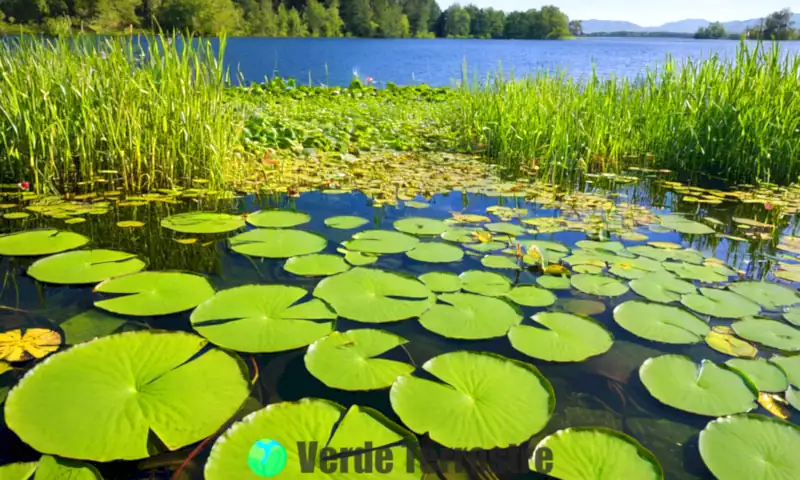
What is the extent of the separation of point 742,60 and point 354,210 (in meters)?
3.73

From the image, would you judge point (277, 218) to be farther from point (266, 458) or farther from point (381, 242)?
point (266, 458)

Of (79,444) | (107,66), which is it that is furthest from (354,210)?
(79,444)

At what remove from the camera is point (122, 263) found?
207 cm

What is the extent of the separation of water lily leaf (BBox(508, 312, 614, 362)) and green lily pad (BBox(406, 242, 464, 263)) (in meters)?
0.62

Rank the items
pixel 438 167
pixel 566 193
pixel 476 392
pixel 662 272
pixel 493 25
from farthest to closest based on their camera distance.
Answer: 1. pixel 493 25
2. pixel 438 167
3. pixel 566 193
4. pixel 662 272
5. pixel 476 392

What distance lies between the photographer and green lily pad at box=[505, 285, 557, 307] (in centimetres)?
188

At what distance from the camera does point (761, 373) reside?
1.47m

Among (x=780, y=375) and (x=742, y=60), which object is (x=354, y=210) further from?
(x=742, y=60)

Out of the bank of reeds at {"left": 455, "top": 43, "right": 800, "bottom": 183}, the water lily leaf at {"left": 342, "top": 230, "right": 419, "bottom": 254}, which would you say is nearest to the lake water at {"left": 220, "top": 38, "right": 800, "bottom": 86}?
the bank of reeds at {"left": 455, "top": 43, "right": 800, "bottom": 183}

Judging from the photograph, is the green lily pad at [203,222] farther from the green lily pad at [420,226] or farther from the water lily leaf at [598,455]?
the water lily leaf at [598,455]

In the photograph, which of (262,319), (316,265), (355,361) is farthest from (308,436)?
(316,265)

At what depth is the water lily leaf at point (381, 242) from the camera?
93.1 inches

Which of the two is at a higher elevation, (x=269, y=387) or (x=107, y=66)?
(x=107, y=66)

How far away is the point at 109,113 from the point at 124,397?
2389 mm
